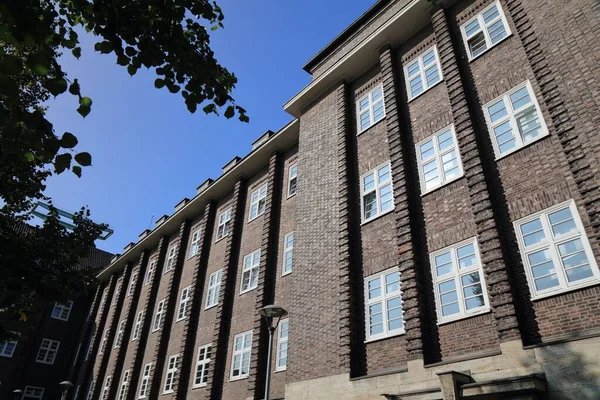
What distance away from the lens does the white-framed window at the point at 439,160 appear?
1310cm

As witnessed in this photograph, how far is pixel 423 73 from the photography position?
15.8 meters

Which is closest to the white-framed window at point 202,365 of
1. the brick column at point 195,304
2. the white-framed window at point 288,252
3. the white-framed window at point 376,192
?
the brick column at point 195,304

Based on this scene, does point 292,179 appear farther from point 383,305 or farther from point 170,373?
point 170,373

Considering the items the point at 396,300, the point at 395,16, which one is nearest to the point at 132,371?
the point at 396,300

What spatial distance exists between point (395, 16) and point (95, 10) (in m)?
12.8

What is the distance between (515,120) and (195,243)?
20.1 meters

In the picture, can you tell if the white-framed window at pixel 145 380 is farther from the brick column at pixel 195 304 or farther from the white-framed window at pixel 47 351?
the white-framed window at pixel 47 351

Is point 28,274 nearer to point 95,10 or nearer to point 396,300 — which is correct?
point 95,10

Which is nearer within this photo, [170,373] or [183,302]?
[170,373]

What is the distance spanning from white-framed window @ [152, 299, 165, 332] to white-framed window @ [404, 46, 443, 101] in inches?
743

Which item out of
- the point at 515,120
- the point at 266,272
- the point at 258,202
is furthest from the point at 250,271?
the point at 515,120

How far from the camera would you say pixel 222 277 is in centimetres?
2195

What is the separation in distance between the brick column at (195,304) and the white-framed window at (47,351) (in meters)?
19.8

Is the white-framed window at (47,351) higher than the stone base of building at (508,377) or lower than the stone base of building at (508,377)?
higher
